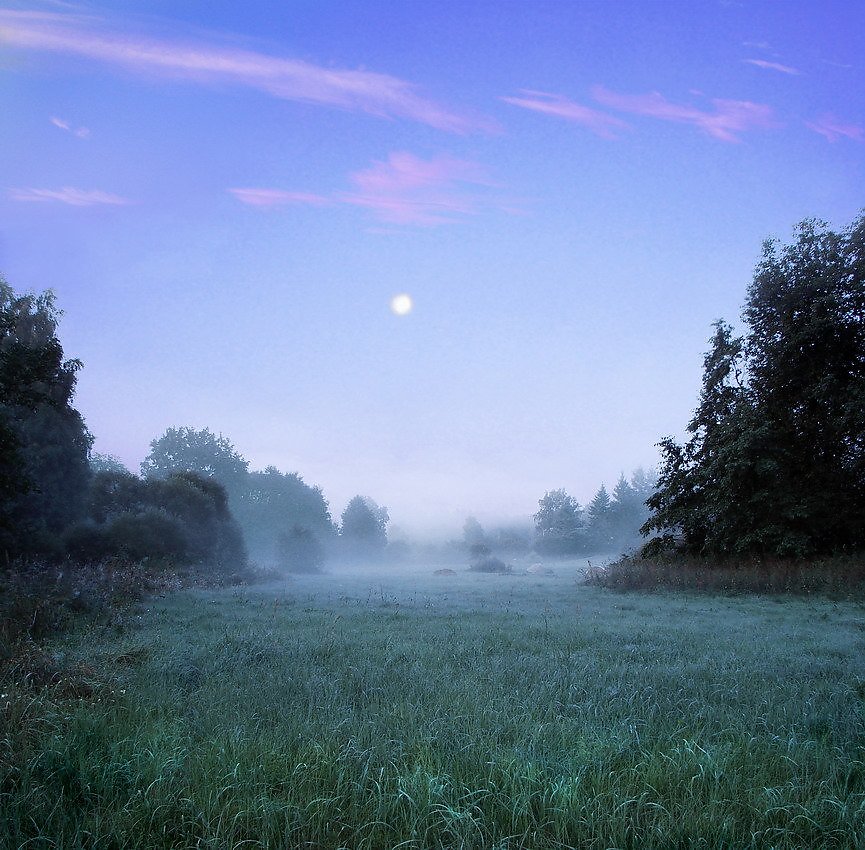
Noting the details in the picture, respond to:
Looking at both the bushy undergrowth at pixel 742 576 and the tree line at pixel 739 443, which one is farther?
the tree line at pixel 739 443

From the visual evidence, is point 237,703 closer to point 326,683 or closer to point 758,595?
point 326,683

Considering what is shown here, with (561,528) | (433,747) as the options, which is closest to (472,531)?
(561,528)

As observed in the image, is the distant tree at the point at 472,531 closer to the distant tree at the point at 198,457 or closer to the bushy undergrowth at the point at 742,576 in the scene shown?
the distant tree at the point at 198,457

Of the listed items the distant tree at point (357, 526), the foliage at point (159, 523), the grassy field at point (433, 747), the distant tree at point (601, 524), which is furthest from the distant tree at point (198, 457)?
the grassy field at point (433, 747)

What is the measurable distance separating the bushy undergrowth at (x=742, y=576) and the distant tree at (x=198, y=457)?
57.0 m

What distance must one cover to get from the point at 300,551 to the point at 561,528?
4071cm

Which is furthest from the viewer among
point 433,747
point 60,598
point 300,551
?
A: point 300,551

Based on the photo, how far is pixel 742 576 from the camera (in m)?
18.8

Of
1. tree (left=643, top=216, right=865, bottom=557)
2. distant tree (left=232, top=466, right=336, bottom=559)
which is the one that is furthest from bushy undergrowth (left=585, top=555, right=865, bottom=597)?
distant tree (left=232, top=466, right=336, bottom=559)

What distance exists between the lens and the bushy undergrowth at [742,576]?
17.0 meters

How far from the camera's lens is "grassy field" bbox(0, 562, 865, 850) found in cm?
313

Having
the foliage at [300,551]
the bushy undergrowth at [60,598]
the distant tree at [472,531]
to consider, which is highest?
the bushy undergrowth at [60,598]

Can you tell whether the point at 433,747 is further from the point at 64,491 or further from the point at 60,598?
the point at 64,491

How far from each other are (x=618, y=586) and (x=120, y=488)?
94.3 ft
